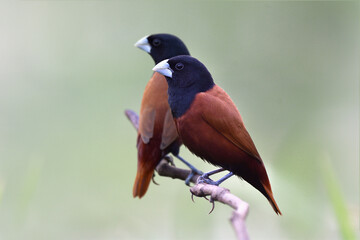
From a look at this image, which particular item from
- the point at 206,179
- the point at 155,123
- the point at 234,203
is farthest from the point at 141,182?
the point at 234,203

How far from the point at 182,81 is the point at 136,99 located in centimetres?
270

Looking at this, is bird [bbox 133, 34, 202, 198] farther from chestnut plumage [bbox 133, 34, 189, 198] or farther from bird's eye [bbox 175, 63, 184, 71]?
bird's eye [bbox 175, 63, 184, 71]

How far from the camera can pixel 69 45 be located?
5289mm

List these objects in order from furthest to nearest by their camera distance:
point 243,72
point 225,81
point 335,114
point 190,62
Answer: point 335,114
point 243,72
point 225,81
point 190,62

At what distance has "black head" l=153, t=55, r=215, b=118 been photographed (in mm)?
1725

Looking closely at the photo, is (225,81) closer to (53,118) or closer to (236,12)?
(236,12)

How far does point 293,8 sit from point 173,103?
9.31 ft

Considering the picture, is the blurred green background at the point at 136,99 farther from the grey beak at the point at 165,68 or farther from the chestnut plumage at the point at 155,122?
the grey beak at the point at 165,68

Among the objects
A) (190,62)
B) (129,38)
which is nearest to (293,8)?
(129,38)

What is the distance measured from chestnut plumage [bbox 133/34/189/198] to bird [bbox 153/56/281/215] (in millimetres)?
246

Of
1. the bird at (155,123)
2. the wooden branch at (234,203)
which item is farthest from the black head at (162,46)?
the wooden branch at (234,203)

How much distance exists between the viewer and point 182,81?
1793 millimetres

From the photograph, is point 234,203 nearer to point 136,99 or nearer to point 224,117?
point 224,117

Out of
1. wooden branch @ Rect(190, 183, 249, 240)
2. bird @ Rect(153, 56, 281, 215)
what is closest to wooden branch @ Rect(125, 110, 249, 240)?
wooden branch @ Rect(190, 183, 249, 240)
